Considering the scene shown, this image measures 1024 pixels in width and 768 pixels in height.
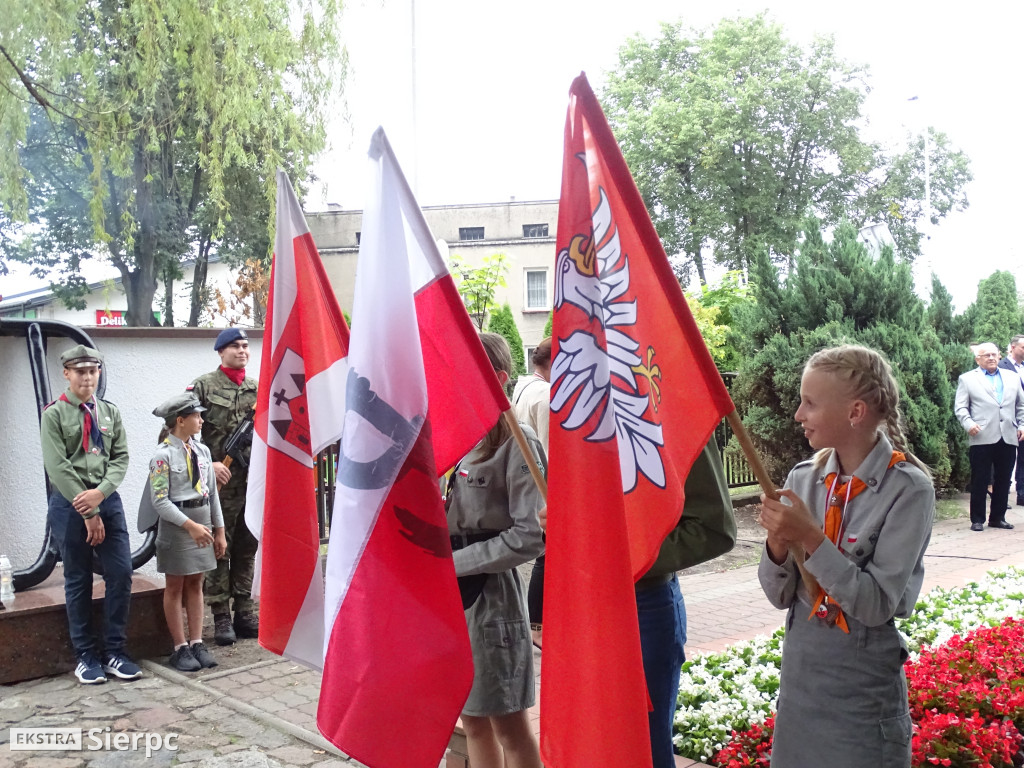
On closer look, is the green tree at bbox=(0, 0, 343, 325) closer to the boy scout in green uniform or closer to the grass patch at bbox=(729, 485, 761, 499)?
the boy scout in green uniform

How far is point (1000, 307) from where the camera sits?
811 inches

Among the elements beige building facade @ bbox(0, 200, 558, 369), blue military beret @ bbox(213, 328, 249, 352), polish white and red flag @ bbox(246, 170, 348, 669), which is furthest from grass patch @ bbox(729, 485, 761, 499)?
beige building facade @ bbox(0, 200, 558, 369)

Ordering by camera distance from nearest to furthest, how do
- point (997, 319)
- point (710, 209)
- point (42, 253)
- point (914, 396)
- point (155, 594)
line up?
point (155, 594), point (914, 396), point (997, 319), point (42, 253), point (710, 209)

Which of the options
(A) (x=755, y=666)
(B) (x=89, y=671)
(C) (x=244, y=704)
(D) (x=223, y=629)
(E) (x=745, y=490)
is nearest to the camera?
(A) (x=755, y=666)

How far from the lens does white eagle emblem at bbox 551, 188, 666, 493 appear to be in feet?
7.13

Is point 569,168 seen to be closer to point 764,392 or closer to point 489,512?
point 489,512

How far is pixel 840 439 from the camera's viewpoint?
241 centimetres

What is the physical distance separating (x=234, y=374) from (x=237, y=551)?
1.34 metres

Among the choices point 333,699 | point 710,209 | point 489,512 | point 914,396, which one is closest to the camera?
point 333,699

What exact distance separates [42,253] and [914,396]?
21342 mm

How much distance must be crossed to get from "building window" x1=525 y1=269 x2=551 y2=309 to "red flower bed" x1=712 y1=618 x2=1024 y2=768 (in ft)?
114

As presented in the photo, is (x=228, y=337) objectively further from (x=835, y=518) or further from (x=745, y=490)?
(x=745, y=490)

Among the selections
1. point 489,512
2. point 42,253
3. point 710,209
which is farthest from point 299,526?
point 710,209

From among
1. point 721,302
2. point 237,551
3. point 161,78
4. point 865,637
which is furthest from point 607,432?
point 721,302
